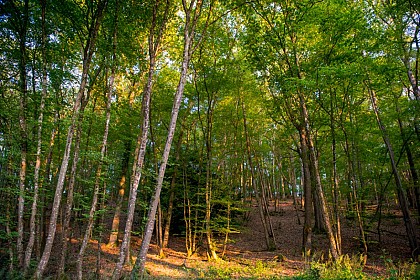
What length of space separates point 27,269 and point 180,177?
8.31m

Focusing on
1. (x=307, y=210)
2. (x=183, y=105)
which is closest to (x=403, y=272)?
(x=307, y=210)

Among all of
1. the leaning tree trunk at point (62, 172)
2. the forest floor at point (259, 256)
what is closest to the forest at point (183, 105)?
the leaning tree trunk at point (62, 172)

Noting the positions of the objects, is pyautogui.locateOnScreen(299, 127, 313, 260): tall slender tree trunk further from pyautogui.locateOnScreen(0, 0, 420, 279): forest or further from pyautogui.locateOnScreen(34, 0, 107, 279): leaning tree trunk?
pyautogui.locateOnScreen(34, 0, 107, 279): leaning tree trunk

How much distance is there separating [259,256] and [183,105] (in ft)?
28.9

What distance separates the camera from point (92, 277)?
827 centimetres

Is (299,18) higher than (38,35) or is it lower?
higher

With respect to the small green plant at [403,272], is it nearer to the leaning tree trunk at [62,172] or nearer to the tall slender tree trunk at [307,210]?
the tall slender tree trunk at [307,210]

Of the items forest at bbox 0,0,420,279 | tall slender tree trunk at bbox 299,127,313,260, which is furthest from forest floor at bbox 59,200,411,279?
tall slender tree trunk at bbox 299,127,313,260

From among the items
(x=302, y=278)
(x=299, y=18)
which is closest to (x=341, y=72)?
(x=299, y=18)

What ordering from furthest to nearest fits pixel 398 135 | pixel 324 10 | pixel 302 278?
pixel 398 135, pixel 324 10, pixel 302 278

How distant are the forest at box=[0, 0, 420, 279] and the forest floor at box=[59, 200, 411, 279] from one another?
0.16 metres

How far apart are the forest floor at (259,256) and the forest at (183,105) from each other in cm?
16

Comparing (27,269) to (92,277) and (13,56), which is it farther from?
(13,56)

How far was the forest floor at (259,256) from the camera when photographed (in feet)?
29.4
